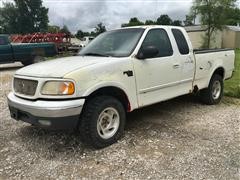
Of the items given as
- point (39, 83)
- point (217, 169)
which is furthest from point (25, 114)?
point (217, 169)

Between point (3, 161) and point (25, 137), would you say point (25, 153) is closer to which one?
point (3, 161)

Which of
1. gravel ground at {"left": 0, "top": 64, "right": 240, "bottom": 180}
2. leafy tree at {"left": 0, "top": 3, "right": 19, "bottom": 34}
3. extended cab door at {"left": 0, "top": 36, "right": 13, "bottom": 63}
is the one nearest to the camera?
gravel ground at {"left": 0, "top": 64, "right": 240, "bottom": 180}

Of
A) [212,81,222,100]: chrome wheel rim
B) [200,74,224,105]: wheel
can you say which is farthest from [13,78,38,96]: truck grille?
[212,81,222,100]: chrome wheel rim

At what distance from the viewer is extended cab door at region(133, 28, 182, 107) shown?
16.5ft

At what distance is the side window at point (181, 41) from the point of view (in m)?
5.92

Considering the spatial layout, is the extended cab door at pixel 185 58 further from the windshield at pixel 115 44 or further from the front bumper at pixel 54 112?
the front bumper at pixel 54 112

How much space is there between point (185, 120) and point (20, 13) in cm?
Answer: 7771

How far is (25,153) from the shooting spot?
4.47 metres

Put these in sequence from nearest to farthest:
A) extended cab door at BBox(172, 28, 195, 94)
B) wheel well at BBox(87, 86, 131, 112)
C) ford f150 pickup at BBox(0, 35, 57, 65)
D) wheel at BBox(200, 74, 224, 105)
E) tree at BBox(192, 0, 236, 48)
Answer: wheel well at BBox(87, 86, 131, 112) < extended cab door at BBox(172, 28, 195, 94) < wheel at BBox(200, 74, 224, 105) < ford f150 pickup at BBox(0, 35, 57, 65) < tree at BBox(192, 0, 236, 48)

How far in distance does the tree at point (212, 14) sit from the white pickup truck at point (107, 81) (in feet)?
122

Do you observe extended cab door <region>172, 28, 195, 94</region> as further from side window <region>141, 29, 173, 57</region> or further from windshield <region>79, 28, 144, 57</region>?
windshield <region>79, 28, 144, 57</region>

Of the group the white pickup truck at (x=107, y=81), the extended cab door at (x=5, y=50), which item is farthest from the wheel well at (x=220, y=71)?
the extended cab door at (x=5, y=50)

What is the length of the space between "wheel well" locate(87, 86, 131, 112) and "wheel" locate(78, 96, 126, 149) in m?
0.09

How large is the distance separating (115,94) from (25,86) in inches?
55.1
